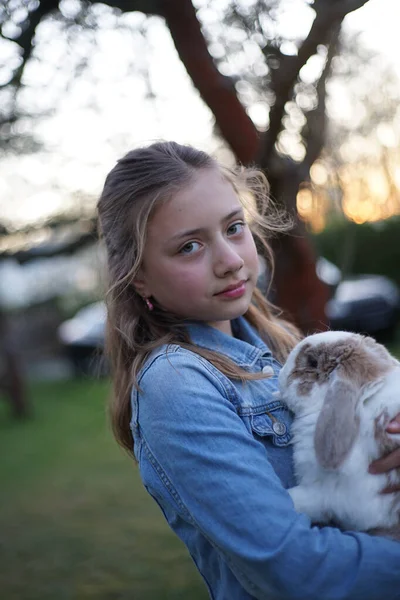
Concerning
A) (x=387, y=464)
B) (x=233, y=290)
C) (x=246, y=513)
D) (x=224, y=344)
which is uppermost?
(x=233, y=290)

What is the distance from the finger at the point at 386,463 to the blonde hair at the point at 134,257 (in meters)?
0.44

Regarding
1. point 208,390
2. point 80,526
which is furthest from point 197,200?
point 80,526

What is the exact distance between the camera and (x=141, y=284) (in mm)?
2084

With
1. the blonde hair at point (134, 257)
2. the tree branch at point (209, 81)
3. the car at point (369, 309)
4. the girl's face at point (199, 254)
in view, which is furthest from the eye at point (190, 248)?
the car at point (369, 309)

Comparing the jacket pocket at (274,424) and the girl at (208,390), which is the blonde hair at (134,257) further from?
the jacket pocket at (274,424)

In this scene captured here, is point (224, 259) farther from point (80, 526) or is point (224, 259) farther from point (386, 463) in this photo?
point (80, 526)

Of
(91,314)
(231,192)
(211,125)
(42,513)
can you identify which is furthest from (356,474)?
(91,314)

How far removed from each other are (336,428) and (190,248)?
26.4 inches

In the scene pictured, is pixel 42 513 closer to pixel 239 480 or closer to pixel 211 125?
pixel 211 125

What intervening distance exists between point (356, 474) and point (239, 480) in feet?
1.28

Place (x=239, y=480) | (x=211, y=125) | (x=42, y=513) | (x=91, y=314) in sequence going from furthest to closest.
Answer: (x=91, y=314)
(x=42, y=513)
(x=211, y=125)
(x=239, y=480)

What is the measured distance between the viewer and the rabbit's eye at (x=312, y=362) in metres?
2.01

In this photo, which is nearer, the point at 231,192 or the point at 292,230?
the point at 231,192

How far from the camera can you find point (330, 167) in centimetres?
453
